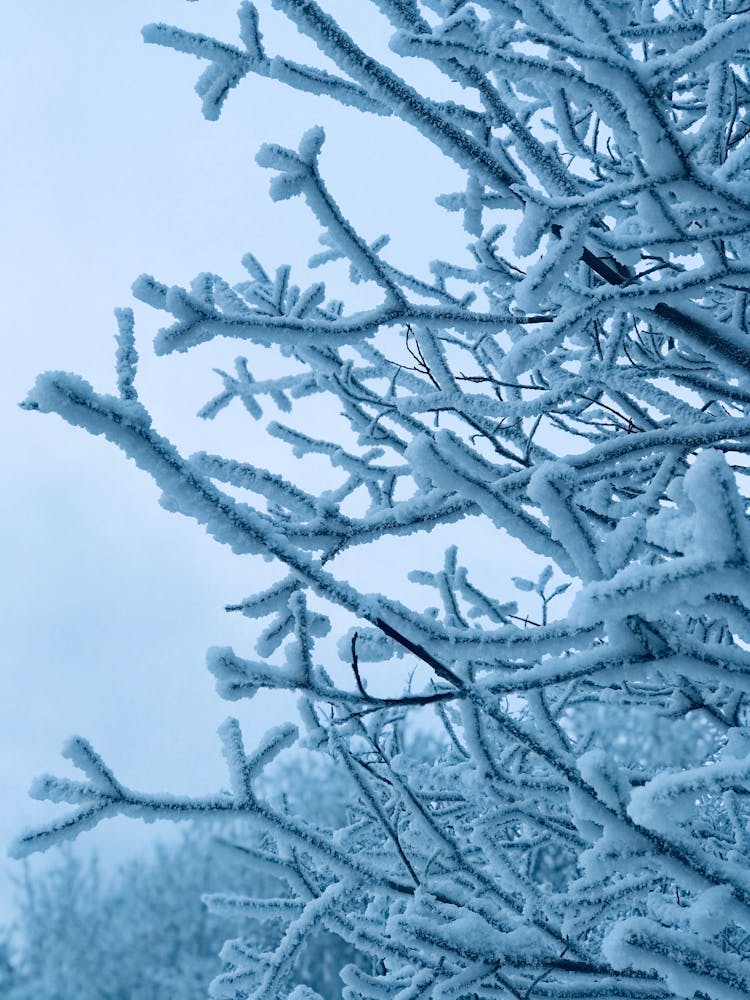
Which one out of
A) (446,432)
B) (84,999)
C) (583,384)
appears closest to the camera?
(446,432)

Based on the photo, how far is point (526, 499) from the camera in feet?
7.62

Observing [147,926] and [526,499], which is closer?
[526,499]

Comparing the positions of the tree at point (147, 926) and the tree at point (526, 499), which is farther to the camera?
the tree at point (147, 926)

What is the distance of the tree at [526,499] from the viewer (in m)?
1.14

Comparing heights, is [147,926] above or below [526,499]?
below

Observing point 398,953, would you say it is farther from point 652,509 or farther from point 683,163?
point 683,163

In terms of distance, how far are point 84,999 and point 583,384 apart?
2009 cm

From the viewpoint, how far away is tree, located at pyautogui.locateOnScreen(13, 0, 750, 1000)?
3.73ft

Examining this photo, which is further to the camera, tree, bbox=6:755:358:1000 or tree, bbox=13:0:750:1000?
tree, bbox=6:755:358:1000

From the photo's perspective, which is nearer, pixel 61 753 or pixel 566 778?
pixel 566 778

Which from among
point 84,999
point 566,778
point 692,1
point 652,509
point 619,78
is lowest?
point 84,999

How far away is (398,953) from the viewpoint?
2.30 m

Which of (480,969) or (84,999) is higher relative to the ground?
Answer: (480,969)

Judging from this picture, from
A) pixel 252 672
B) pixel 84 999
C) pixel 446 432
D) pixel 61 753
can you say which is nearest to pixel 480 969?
pixel 252 672
